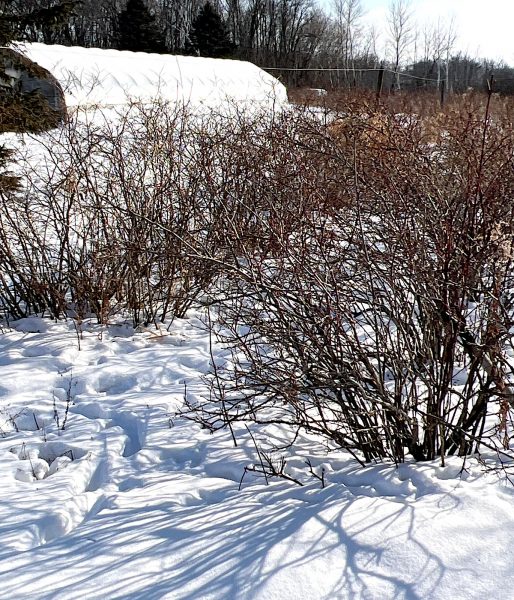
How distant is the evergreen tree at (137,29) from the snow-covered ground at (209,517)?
106 ft

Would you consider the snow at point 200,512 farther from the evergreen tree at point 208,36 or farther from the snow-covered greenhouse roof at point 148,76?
the evergreen tree at point 208,36

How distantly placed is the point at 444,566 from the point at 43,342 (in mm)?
3800

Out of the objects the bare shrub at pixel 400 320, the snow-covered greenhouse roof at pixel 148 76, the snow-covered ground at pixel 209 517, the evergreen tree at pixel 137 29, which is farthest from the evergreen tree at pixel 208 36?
the bare shrub at pixel 400 320

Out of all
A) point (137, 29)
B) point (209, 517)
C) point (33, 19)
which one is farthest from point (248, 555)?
point (137, 29)

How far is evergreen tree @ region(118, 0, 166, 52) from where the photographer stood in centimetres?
3294

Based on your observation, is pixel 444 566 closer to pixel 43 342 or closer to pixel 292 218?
pixel 292 218

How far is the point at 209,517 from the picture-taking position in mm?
2738

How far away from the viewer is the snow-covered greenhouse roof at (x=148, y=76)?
1550 centimetres

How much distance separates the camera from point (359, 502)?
2.72 m

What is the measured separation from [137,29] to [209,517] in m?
34.1

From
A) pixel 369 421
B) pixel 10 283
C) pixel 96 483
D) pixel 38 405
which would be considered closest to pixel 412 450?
pixel 369 421

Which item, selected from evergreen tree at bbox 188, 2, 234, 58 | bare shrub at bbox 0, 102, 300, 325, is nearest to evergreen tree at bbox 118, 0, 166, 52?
evergreen tree at bbox 188, 2, 234, 58

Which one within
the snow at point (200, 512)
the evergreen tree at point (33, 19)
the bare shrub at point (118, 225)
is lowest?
the snow at point (200, 512)

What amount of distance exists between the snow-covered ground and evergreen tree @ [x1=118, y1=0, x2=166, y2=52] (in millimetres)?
32325
